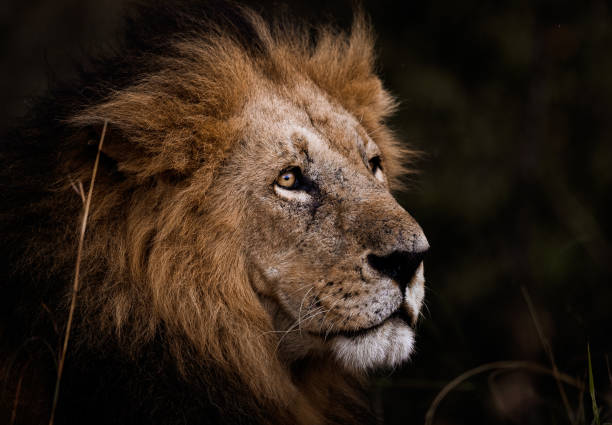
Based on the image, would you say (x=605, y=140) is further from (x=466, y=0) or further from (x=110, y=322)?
(x=110, y=322)

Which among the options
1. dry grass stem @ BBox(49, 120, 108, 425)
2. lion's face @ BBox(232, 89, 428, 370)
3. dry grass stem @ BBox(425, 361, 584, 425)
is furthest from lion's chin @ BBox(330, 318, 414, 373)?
dry grass stem @ BBox(49, 120, 108, 425)

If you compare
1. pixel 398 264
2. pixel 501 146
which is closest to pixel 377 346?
pixel 398 264

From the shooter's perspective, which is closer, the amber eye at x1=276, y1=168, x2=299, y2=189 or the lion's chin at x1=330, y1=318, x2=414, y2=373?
the lion's chin at x1=330, y1=318, x2=414, y2=373

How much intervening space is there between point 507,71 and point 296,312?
5.89 m

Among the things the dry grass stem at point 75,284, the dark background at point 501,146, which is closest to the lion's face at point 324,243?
the dry grass stem at point 75,284

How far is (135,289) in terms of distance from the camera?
8.56 ft

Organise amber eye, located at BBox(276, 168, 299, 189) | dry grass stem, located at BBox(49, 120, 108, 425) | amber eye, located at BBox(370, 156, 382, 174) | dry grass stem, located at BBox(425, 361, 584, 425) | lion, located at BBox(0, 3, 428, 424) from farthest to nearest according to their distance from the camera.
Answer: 1. amber eye, located at BBox(370, 156, 382, 174)
2. dry grass stem, located at BBox(425, 361, 584, 425)
3. amber eye, located at BBox(276, 168, 299, 189)
4. lion, located at BBox(0, 3, 428, 424)
5. dry grass stem, located at BBox(49, 120, 108, 425)

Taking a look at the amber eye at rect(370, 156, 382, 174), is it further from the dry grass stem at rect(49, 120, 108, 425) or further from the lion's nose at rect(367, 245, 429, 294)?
the dry grass stem at rect(49, 120, 108, 425)

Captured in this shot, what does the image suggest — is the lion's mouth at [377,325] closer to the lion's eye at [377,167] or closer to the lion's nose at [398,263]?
the lion's nose at [398,263]

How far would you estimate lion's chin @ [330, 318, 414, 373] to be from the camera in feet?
8.45

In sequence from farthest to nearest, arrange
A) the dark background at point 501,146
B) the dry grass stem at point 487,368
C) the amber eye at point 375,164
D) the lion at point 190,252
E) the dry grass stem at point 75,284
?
the dark background at point 501,146 < the amber eye at point 375,164 < the dry grass stem at point 487,368 < the lion at point 190,252 < the dry grass stem at point 75,284

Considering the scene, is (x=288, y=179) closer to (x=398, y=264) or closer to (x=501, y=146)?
(x=398, y=264)

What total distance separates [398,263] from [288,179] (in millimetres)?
639

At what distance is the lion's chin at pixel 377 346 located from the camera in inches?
101
